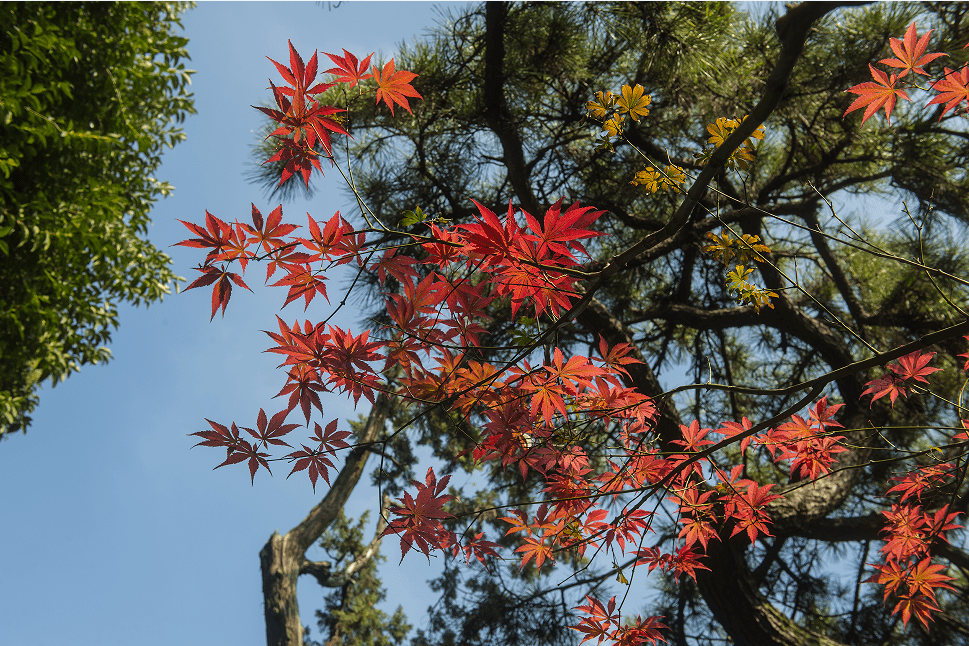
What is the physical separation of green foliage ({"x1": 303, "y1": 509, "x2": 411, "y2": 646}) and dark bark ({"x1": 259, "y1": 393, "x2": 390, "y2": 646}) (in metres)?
0.86

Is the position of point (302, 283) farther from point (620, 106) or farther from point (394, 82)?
point (620, 106)

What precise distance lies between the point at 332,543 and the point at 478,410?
5364 mm

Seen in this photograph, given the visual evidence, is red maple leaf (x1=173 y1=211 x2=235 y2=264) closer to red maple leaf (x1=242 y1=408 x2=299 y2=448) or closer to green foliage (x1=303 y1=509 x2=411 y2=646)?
red maple leaf (x1=242 y1=408 x2=299 y2=448)

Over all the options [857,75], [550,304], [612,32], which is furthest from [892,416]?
[550,304]

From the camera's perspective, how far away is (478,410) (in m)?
1.02

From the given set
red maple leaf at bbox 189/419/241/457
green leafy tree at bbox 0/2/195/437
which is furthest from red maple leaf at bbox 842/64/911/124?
green leafy tree at bbox 0/2/195/437

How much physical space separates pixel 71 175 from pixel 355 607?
436cm

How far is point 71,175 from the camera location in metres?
2.86

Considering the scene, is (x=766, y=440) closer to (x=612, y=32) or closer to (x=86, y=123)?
(x=612, y=32)

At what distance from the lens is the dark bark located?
12.4 feet

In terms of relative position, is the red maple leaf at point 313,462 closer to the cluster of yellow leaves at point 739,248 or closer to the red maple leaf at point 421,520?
the red maple leaf at point 421,520

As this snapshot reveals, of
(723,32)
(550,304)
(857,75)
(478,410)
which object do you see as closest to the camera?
(550,304)

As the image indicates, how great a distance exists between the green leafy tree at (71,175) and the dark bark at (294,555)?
67.4 inches

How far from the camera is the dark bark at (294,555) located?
3.79 metres
